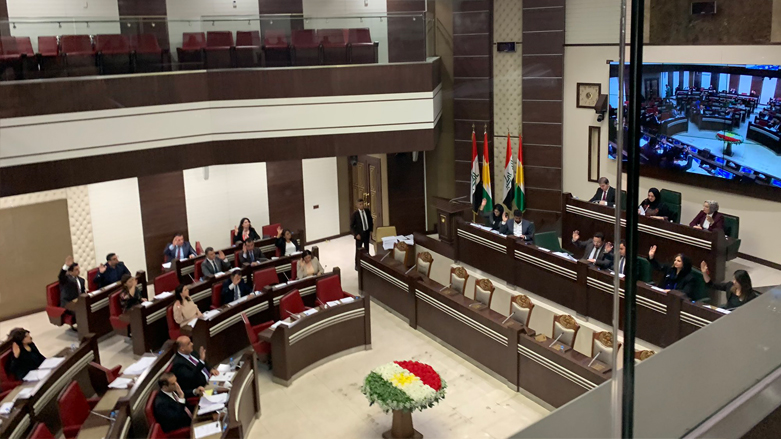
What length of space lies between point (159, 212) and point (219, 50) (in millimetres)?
3163

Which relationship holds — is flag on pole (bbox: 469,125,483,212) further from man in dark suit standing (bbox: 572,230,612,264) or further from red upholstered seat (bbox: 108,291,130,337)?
red upholstered seat (bbox: 108,291,130,337)

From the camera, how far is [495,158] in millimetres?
13344

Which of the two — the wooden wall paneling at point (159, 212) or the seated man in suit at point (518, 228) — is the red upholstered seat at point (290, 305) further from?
the wooden wall paneling at point (159, 212)

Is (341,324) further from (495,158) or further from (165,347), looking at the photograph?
(495,158)

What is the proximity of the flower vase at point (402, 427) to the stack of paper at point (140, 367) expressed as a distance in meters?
2.46

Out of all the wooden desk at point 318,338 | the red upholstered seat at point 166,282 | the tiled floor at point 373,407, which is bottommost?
the tiled floor at point 373,407

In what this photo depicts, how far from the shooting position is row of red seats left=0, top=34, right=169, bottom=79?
9094 millimetres

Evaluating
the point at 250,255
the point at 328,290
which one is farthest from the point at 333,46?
the point at 328,290

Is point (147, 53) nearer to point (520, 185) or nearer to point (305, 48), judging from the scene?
point (305, 48)

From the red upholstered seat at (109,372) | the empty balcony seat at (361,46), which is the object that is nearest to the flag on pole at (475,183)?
the empty balcony seat at (361,46)

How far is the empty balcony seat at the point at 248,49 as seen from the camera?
434 inches

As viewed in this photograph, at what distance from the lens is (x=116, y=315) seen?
29.9 feet

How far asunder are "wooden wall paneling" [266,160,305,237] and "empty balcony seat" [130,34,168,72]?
10.9 ft

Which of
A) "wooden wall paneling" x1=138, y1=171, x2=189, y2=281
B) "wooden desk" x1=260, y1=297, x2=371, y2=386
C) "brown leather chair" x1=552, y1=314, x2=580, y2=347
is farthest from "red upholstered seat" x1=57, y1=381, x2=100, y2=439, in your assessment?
"wooden wall paneling" x1=138, y1=171, x2=189, y2=281
